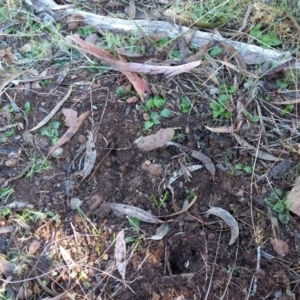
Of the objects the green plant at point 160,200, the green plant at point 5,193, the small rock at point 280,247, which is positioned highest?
the green plant at point 160,200

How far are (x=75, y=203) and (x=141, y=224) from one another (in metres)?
0.27

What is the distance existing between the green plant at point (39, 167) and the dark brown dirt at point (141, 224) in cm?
2

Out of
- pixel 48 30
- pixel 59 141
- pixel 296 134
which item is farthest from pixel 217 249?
pixel 48 30

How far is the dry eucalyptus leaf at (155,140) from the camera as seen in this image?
2.13 m

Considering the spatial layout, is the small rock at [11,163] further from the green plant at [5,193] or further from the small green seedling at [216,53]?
the small green seedling at [216,53]

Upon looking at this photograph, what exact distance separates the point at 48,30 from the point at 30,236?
1.11 metres

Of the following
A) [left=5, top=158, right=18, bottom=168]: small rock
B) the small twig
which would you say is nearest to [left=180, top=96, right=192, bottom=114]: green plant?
the small twig

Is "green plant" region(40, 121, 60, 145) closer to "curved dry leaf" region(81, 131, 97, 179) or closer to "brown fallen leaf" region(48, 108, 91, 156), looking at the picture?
"brown fallen leaf" region(48, 108, 91, 156)

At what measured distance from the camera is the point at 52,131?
87.8 inches

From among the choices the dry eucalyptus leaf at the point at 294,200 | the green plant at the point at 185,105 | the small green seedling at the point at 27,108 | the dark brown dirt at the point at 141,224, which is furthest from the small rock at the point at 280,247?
the small green seedling at the point at 27,108

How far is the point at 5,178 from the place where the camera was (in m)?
2.13

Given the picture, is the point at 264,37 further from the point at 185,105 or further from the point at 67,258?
the point at 67,258

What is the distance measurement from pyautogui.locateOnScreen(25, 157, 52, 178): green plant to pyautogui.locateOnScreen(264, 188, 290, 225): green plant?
0.88 m

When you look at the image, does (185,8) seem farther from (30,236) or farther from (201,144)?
(30,236)
